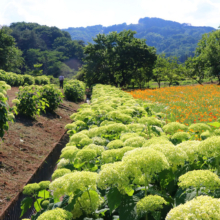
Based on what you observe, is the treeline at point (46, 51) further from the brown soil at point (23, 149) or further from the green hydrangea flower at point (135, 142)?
the green hydrangea flower at point (135, 142)

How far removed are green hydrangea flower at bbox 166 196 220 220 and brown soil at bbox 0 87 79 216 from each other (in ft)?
12.5

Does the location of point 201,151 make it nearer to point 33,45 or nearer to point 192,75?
point 192,75

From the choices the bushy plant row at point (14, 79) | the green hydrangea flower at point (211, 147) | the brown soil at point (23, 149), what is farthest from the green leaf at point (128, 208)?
the bushy plant row at point (14, 79)

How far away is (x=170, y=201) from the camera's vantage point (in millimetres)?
1624

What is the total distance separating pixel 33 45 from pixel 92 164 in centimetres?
9891

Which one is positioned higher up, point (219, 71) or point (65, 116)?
point (219, 71)

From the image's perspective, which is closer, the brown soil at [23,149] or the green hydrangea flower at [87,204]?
the green hydrangea flower at [87,204]

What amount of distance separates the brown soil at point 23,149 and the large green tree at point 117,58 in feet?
62.0

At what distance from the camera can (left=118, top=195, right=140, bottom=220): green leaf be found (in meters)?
1.46

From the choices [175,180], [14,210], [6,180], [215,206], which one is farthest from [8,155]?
[215,206]

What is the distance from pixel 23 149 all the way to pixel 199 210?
643cm

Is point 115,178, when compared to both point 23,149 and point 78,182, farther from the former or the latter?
point 23,149

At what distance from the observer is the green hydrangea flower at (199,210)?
948 mm

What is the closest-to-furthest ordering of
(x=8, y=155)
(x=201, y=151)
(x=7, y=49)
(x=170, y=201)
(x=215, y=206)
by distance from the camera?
(x=215, y=206) < (x=170, y=201) < (x=201, y=151) < (x=8, y=155) < (x=7, y=49)
